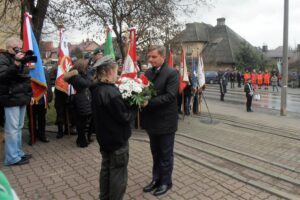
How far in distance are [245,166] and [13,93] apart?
4193mm

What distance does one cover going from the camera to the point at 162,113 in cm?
400

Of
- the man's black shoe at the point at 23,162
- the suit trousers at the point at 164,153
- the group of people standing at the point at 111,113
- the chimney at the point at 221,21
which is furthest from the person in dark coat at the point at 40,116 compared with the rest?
the chimney at the point at 221,21

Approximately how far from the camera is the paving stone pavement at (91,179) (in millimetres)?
4094

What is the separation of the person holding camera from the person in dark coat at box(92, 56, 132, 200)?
2.08 metres

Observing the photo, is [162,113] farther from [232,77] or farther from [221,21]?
[221,21]

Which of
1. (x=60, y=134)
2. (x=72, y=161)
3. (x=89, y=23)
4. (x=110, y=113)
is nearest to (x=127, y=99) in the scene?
(x=110, y=113)

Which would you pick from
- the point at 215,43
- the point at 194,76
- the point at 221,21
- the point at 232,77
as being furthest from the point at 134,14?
the point at 221,21

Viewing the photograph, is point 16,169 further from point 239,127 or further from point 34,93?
point 239,127

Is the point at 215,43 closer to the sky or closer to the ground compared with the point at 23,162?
closer to the sky

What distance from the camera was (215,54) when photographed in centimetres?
5388

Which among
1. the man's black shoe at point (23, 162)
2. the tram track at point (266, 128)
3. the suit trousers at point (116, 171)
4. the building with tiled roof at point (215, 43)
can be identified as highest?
the building with tiled roof at point (215, 43)

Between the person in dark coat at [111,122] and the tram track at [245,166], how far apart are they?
2230 mm

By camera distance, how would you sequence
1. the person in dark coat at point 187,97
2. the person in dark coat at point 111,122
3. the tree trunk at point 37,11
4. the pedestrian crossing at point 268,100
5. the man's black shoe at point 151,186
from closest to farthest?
the person in dark coat at point 111,122
the man's black shoe at point 151,186
the tree trunk at point 37,11
the person in dark coat at point 187,97
the pedestrian crossing at point 268,100

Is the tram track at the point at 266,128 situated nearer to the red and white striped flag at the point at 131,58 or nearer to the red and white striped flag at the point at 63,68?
the red and white striped flag at the point at 131,58
